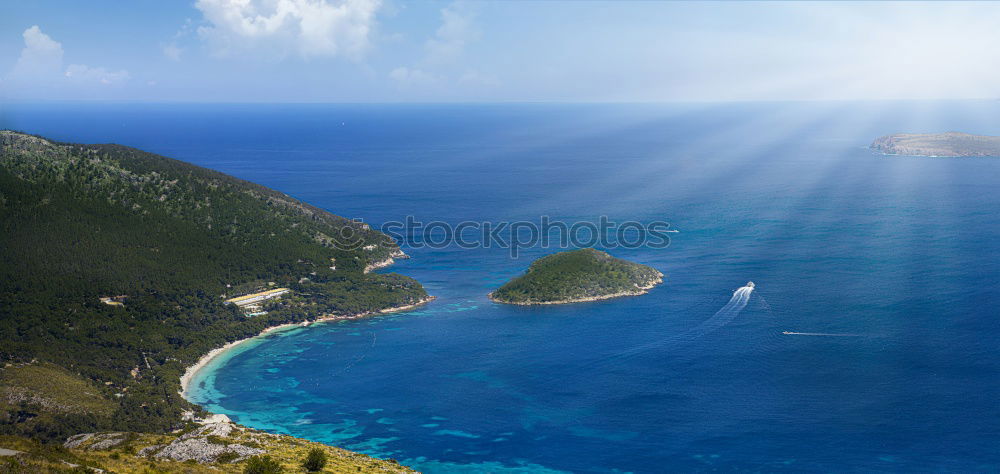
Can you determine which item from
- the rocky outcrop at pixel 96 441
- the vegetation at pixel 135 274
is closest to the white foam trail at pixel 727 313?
the vegetation at pixel 135 274

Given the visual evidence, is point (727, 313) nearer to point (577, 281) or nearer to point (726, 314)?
point (726, 314)

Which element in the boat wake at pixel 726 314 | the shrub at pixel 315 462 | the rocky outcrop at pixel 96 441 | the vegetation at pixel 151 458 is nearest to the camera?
the vegetation at pixel 151 458

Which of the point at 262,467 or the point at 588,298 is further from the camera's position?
the point at 588,298

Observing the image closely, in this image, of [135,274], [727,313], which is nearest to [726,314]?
[727,313]

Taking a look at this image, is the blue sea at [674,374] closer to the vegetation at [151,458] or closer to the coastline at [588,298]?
the coastline at [588,298]

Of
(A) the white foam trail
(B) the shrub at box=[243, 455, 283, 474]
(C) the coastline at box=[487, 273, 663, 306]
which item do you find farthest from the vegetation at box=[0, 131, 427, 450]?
(A) the white foam trail

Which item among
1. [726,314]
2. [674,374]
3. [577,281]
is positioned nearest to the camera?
[674,374]

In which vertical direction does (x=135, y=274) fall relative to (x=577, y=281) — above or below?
above
